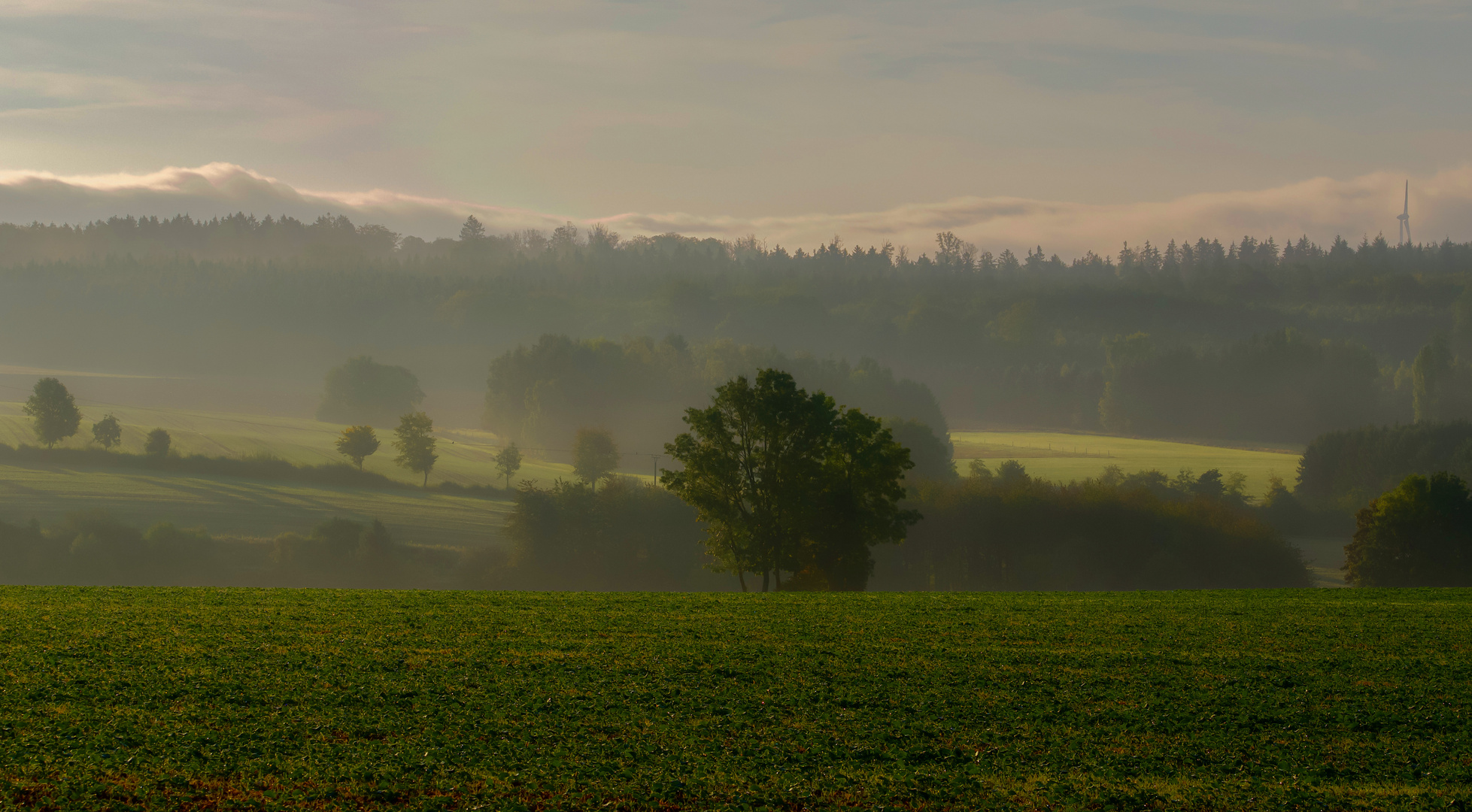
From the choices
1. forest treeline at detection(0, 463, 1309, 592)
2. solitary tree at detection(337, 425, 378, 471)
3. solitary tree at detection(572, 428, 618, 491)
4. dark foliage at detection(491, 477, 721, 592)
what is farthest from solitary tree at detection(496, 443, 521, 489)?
dark foliage at detection(491, 477, 721, 592)

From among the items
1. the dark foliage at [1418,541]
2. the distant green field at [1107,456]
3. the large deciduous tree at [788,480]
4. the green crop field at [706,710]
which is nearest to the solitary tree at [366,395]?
the distant green field at [1107,456]

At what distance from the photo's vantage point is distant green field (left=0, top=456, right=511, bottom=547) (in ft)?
314

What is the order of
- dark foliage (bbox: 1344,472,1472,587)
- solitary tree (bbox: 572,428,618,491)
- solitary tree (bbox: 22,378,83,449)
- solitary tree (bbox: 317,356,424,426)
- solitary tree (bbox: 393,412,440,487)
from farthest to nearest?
solitary tree (bbox: 317,356,424,426) → solitary tree (bbox: 572,428,618,491) → solitary tree (bbox: 393,412,440,487) → solitary tree (bbox: 22,378,83,449) → dark foliage (bbox: 1344,472,1472,587)

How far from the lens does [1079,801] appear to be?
12055 mm

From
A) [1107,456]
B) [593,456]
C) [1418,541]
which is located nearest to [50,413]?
[593,456]

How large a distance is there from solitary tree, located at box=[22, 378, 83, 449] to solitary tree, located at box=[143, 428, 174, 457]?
10.3 meters

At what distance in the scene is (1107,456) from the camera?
15775 cm

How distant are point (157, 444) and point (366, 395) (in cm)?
6414

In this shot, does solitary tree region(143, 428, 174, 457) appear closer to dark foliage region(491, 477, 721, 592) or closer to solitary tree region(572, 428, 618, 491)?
solitary tree region(572, 428, 618, 491)

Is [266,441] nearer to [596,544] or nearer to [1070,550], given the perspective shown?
[596,544]

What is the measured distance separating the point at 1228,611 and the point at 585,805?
23.2m

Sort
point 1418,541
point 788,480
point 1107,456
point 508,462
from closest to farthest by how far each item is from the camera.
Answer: point 788,480
point 1418,541
point 508,462
point 1107,456

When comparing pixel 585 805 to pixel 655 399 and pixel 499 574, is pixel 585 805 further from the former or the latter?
pixel 655 399

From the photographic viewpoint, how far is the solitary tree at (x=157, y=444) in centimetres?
11556
